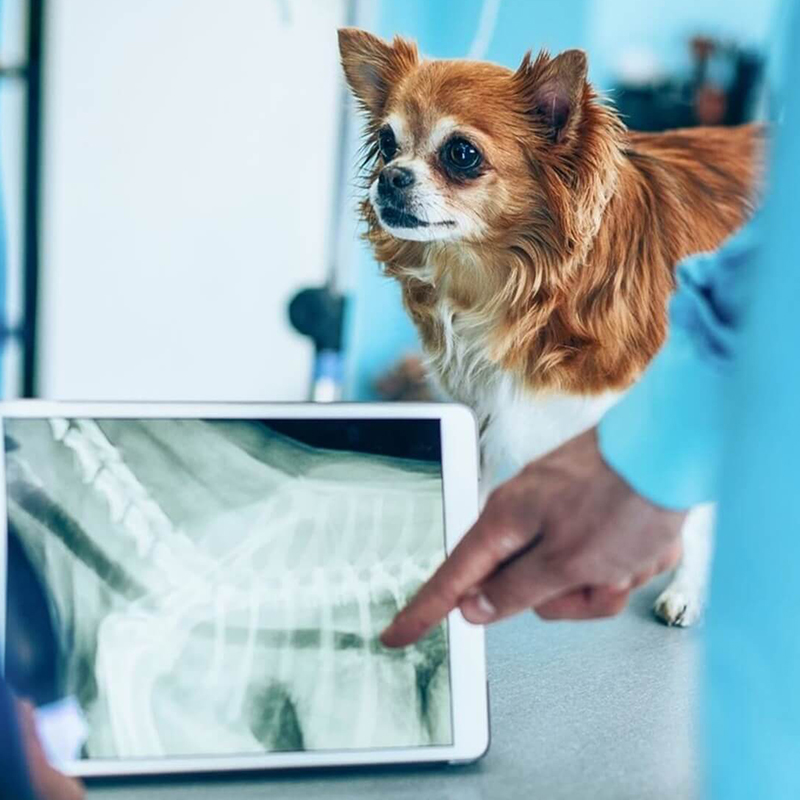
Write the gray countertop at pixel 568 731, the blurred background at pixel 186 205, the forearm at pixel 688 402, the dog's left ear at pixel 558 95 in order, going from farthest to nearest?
the blurred background at pixel 186 205 < the dog's left ear at pixel 558 95 < the gray countertop at pixel 568 731 < the forearm at pixel 688 402

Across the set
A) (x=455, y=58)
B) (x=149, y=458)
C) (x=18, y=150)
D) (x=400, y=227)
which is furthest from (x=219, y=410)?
(x=18, y=150)

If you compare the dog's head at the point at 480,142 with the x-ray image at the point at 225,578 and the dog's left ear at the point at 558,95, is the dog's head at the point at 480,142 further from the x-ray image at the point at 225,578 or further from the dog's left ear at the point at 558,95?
the x-ray image at the point at 225,578

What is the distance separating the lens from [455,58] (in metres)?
0.82

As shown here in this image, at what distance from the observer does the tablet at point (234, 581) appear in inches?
27.0

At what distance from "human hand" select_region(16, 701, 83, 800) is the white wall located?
419 millimetres

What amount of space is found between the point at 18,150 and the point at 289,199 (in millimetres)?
262

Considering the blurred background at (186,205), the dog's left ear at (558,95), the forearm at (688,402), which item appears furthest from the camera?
the blurred background at (186,205)

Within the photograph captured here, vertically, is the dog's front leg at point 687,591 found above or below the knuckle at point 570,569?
below

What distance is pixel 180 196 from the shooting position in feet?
3.38

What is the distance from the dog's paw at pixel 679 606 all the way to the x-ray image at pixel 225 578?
21 centimetres

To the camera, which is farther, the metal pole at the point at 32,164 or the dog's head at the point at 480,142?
the metal pole at the point at 32,164

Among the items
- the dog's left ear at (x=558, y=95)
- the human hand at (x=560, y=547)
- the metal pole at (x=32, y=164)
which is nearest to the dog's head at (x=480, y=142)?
the dog's left ear at (x=558, y=95)

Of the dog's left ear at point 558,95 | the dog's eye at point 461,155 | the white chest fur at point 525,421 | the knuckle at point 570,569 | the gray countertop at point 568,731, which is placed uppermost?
the dog's left ear at point 558,95

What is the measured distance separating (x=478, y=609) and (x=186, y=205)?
0.55 m
